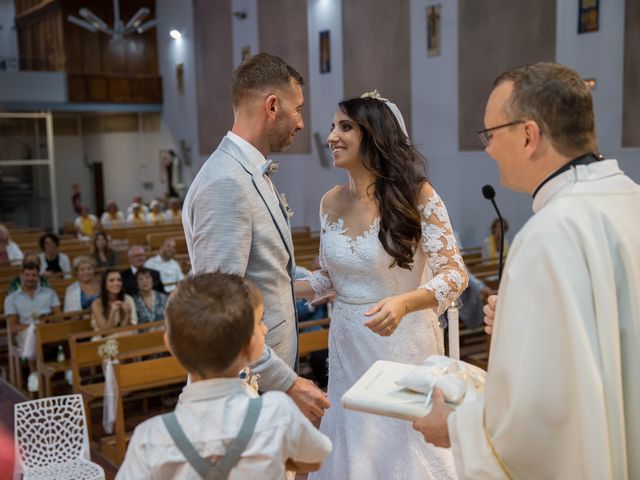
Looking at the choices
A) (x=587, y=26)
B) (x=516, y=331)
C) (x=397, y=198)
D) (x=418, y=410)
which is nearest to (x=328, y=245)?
(x=397, y=198)

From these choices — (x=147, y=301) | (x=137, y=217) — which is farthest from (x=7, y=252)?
(x=137, y=217)

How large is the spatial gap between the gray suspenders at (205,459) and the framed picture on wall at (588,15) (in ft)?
31.0

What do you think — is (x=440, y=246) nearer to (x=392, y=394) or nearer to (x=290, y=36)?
(x=392, y=394)

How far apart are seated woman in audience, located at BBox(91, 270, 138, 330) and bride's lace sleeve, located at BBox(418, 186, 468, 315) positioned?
446 cm

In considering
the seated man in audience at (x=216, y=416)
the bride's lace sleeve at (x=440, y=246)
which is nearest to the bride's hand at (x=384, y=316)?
the bride's lace sleeve at (x=440, y=246)

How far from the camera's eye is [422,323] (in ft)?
9.93

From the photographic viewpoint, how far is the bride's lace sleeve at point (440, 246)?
2900mm

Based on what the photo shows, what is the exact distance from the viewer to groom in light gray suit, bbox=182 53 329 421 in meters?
2.29

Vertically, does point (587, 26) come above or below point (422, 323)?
above

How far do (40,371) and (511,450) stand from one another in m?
5.62

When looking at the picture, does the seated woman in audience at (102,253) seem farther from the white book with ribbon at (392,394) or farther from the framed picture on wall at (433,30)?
the white book with ribbon at (392,394)

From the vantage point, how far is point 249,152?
2.49 meters

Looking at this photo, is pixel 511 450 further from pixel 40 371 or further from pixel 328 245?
pixel 40 371

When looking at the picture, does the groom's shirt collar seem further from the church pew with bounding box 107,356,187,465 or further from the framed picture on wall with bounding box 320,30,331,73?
the framed picture on wall with bounding box 320,30,331,73
